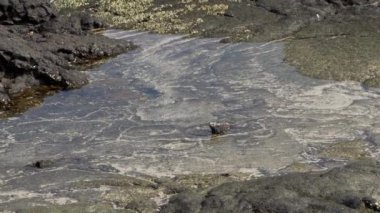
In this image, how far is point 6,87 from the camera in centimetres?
1883

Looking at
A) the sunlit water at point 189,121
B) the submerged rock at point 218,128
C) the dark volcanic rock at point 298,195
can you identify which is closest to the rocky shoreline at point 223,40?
the dark volcanic rock at point 298,195

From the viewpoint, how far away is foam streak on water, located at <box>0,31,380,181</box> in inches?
494

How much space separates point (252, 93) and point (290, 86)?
98 cm

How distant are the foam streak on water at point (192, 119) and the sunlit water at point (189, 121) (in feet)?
0.07

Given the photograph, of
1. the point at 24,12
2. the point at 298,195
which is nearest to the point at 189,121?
the point at 298,195

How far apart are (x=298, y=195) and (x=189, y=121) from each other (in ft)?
20.2

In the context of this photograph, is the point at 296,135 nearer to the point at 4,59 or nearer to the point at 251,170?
the point at 251,170

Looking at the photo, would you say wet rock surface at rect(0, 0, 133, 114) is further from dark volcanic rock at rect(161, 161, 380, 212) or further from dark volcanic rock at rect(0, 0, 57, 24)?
dark volcanic rock at rect(161, 161, 380, 212)

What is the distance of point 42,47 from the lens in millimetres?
22531

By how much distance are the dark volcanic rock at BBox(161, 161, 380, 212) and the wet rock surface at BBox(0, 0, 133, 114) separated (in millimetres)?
9265

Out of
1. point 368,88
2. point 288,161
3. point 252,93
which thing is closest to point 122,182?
point 288,161

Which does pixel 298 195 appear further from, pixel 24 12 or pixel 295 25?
pixel 24 12

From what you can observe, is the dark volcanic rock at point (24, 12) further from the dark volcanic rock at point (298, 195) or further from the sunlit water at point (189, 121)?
the dark volcanic rock at point (298, 195)

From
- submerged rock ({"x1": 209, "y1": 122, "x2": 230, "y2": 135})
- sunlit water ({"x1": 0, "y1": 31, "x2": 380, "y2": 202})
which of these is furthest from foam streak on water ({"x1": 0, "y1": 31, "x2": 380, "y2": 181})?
submerged rock ({"x1": 209, "y1": 122, "x2": 230, "y2": 135})
